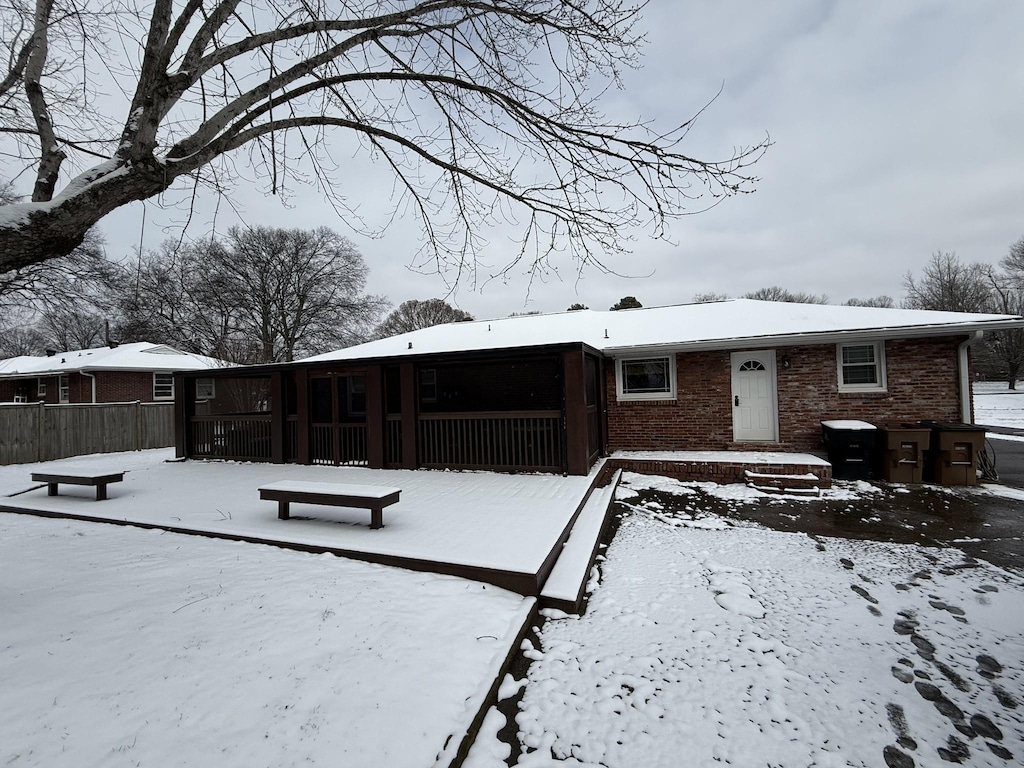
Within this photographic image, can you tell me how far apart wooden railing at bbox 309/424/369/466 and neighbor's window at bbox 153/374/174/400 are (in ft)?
48.6

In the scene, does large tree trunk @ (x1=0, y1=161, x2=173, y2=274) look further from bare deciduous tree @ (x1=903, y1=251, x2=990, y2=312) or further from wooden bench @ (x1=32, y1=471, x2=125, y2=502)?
bare deciduous tree @ (x1=903, y1=251, x2=990, y2=312)

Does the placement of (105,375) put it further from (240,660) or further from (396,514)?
(240,660)

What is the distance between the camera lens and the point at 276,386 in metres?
9.53

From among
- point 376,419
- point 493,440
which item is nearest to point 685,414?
point 493,440

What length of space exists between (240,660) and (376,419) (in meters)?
6.37

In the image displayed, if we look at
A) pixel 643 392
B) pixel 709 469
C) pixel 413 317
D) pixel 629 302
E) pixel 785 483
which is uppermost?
pixel 413 317

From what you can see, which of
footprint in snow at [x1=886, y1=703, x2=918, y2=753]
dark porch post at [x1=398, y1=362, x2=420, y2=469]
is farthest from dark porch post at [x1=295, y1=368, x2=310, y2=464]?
footprint in snow at [x1=886, y1=703, x2=918, y2=753]

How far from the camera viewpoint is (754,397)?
9602 millimetres

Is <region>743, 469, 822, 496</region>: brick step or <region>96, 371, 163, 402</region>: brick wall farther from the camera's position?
<region>96, 371, 163, 402</region>: brick wall

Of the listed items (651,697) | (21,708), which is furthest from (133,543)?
(651,697)

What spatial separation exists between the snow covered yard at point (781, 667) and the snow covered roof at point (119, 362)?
18.9m

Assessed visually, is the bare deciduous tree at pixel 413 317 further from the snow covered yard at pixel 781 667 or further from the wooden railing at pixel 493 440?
the snow covered yard at pixel 781 667

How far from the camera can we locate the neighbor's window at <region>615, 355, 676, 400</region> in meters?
10.1

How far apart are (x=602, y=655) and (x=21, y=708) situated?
3.06 meters
